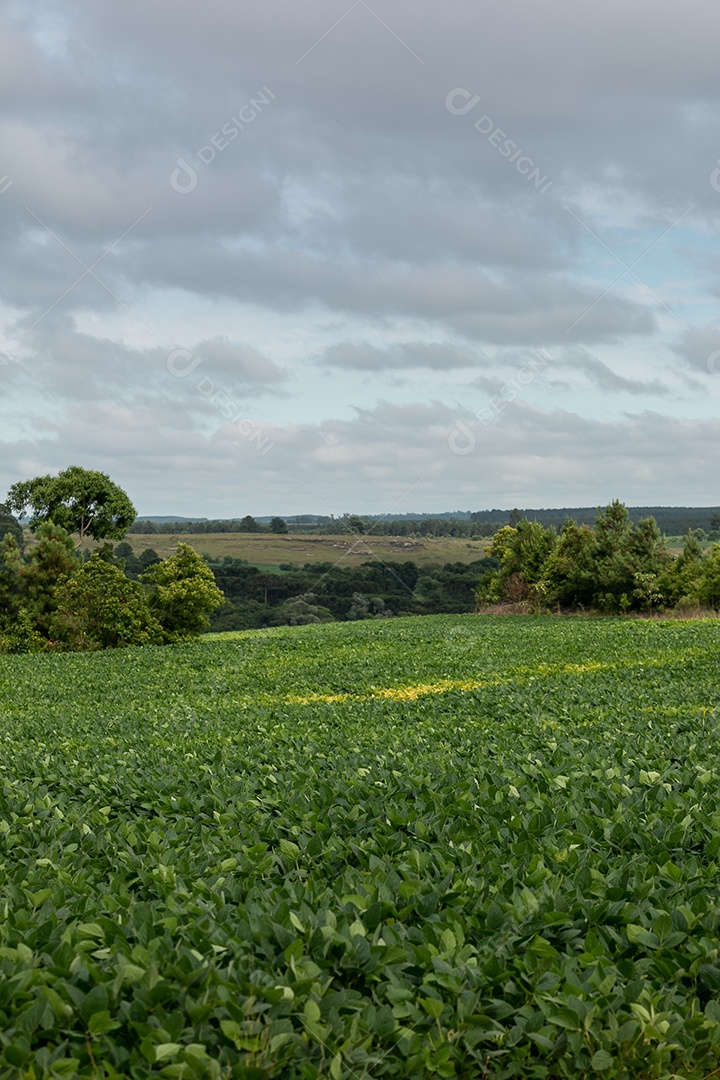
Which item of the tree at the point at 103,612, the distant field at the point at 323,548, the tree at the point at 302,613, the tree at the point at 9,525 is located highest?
the tree at the point at 9,525

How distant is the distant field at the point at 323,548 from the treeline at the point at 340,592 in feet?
8.53

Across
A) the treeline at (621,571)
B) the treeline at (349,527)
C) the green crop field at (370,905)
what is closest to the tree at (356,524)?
the treeline at (349,527)

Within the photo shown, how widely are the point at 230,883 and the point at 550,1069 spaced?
1973 millimetres

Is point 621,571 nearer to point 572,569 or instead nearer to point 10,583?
point 572,569

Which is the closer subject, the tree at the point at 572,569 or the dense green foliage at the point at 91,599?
the dense green foliage at the point at 91,599

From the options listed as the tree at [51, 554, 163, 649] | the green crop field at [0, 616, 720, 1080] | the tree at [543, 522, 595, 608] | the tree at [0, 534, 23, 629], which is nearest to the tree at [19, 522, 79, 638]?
the tree at [0, 534, 23, 629]

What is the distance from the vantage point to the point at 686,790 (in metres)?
6.43

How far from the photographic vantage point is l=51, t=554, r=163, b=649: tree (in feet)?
112

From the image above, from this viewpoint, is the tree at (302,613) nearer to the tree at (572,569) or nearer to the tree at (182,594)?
the tree at (572,569)

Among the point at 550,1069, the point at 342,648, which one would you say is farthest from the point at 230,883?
the point at 342,648

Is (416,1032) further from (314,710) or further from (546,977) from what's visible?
(314,710)

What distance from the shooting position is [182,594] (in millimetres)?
35656

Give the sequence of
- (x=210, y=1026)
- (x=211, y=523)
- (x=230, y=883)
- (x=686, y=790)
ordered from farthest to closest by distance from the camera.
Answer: (x=211, y=523)
(x=686, y=790)
(x=230, y=883)
(x=210, y=1026)

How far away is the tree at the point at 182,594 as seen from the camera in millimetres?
35906
